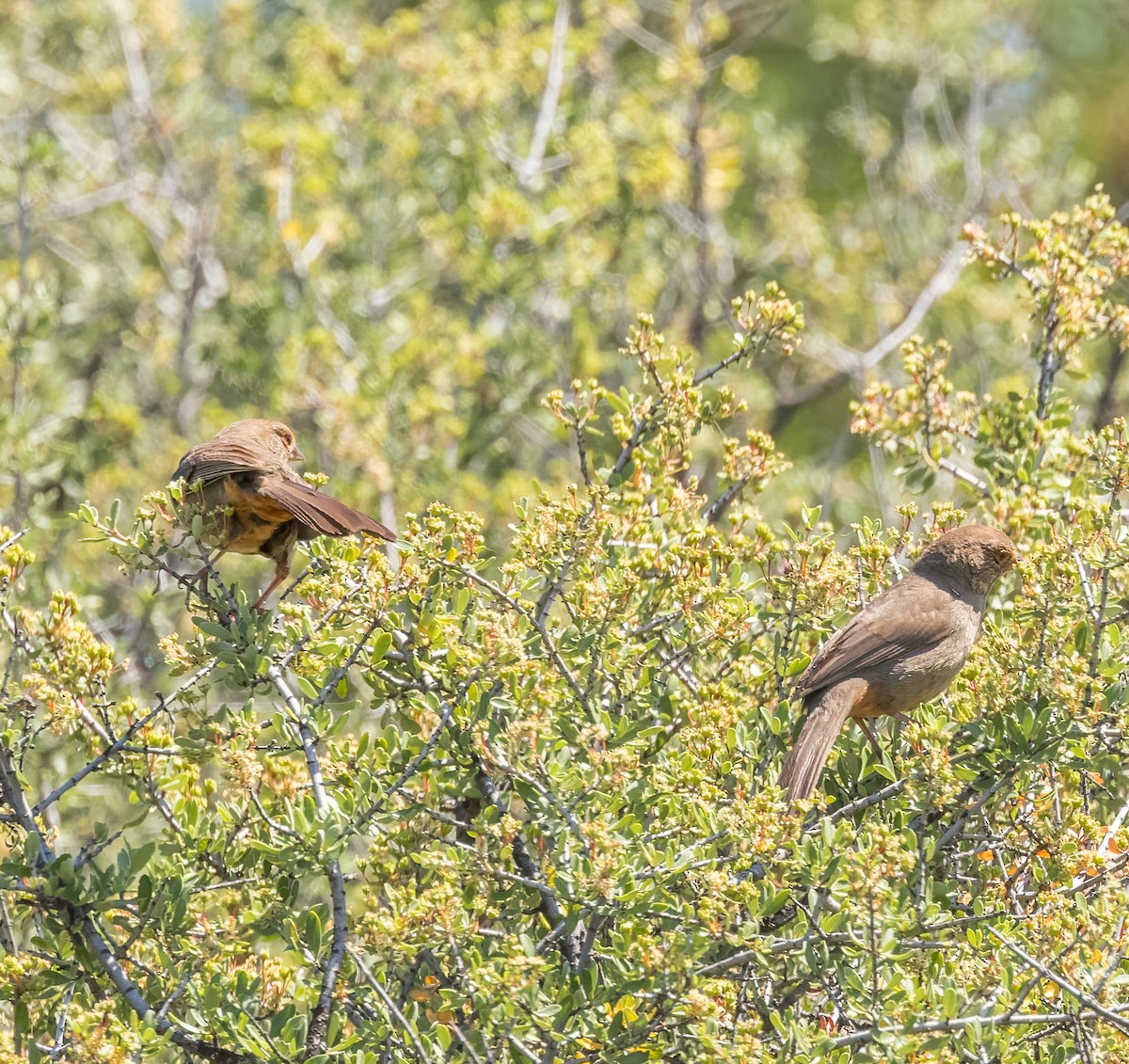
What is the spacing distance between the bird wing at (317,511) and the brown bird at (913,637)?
4.86ft

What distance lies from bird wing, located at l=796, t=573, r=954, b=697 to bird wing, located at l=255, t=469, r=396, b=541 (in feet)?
4.85

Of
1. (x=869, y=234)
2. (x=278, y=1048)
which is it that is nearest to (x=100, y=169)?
(x=869, y=234)

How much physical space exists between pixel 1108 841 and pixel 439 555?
2.04 meters

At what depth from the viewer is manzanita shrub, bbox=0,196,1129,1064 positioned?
358 centimetres

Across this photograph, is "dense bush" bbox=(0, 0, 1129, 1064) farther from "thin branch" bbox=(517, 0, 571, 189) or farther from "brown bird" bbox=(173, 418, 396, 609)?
"thin branch" bbox=(517, 0, 571, 189)

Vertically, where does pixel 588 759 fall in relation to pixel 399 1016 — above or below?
above

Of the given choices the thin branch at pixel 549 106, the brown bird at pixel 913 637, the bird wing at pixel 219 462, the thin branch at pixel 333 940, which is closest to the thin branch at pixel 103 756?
the thin branch at pixel 333 940

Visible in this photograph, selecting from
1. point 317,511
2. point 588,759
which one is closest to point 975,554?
point 588,759

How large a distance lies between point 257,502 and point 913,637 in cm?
227

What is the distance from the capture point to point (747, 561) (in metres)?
4.70

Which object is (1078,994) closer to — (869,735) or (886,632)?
(869,735)

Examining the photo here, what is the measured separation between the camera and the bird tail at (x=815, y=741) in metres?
4.36

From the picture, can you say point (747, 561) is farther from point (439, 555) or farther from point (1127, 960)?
point (1127, 960)

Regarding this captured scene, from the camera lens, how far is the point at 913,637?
5188 mm
